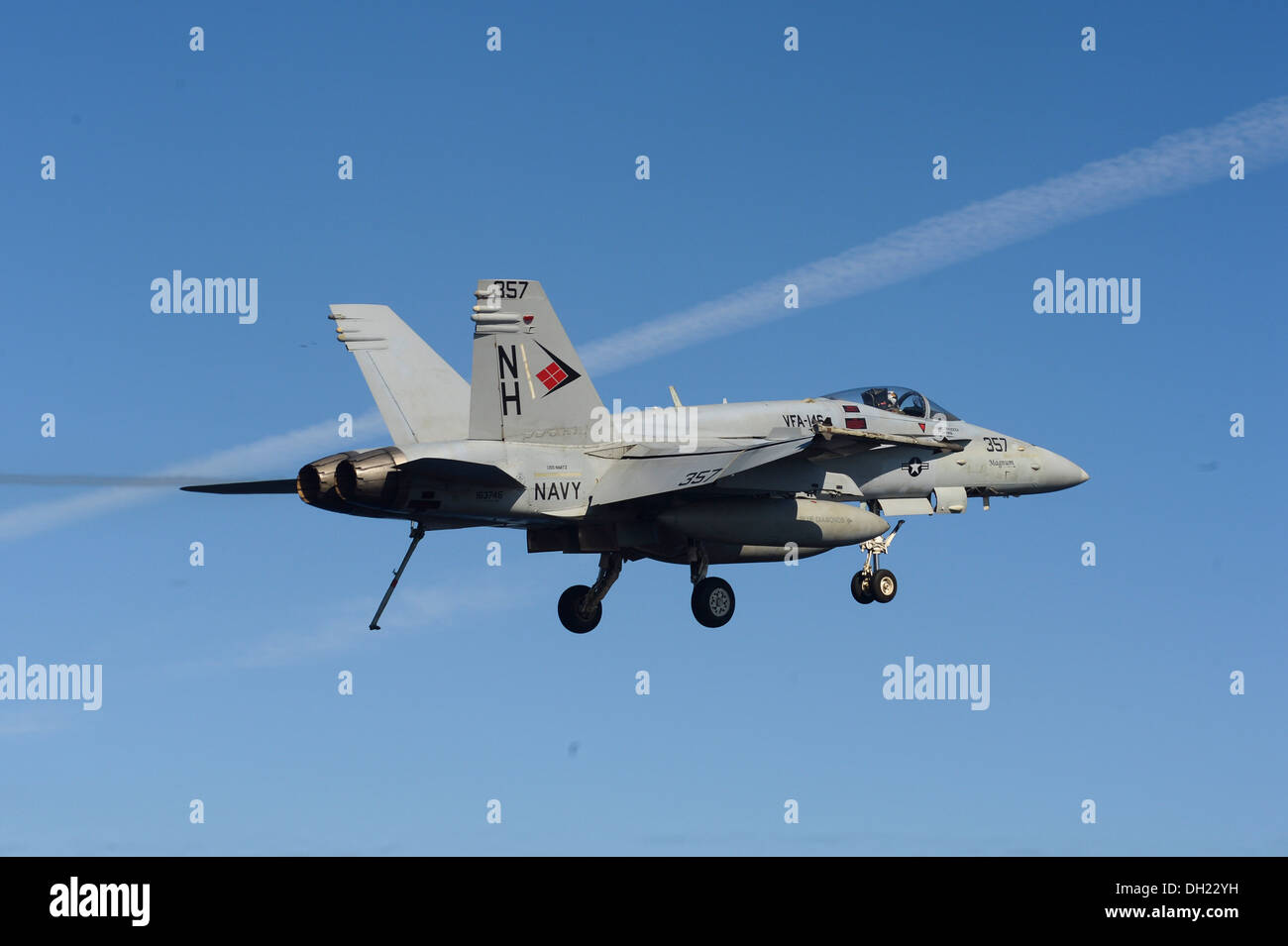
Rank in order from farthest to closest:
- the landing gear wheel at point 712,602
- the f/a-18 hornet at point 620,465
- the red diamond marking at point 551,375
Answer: the landing gear wheel at point 712,602 < the red diamond marking at point 551,375 < the f/a-18 hornet at point 620,465

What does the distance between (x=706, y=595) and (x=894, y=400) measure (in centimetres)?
562

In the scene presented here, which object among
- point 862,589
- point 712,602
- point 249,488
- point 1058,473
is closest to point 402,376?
point 249,488

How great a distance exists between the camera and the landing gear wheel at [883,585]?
32031mm

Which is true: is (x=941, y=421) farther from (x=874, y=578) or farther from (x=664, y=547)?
(x=664, y=547)

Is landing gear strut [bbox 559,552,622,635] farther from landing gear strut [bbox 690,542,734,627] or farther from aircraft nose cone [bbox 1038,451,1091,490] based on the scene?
aircraft nose cone [bbox 1038,451,1091,490]

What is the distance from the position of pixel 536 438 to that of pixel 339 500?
3341 mm

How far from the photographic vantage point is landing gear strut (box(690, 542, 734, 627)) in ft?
99.3

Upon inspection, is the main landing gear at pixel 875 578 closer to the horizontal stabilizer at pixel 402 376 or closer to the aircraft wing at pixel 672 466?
the aircraft wing at pixel 672 466

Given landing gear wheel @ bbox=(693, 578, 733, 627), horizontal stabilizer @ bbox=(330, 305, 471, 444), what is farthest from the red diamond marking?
landing gear wheel @ bbox=(693, 578, 733, 627)

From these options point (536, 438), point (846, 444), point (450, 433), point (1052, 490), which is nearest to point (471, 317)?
point (536, 438)

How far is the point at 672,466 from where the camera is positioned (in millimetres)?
28906

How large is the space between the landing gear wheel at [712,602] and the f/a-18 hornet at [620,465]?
2 centimetres

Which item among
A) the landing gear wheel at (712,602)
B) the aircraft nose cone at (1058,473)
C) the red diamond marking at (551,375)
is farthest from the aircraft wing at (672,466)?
the aircraft nose cone at (1058,473)

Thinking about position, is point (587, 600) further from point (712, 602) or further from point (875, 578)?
point (875, 578)
